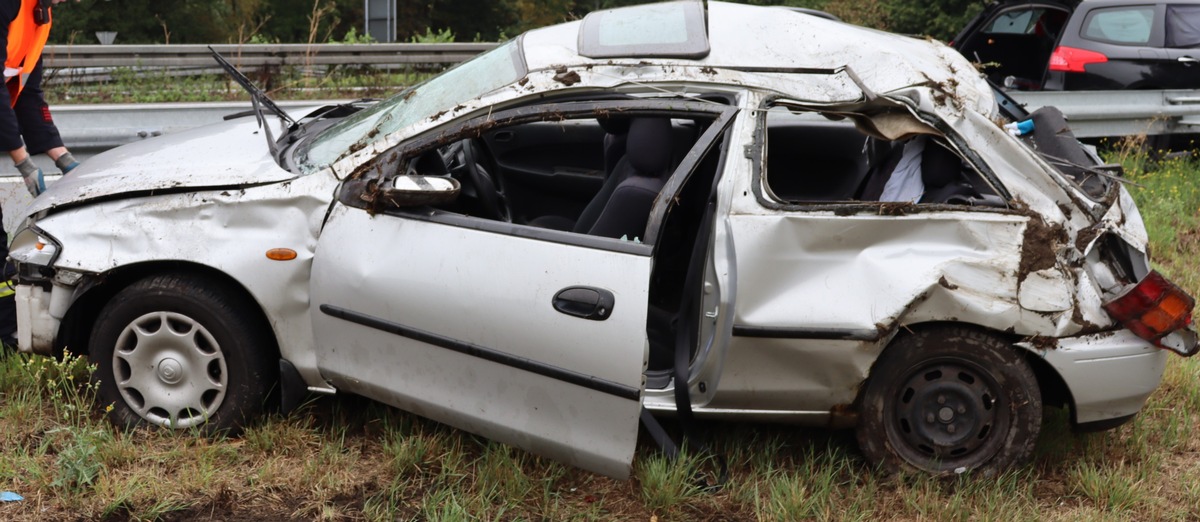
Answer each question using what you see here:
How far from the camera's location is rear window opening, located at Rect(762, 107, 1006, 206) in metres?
3.81

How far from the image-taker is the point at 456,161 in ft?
15.2

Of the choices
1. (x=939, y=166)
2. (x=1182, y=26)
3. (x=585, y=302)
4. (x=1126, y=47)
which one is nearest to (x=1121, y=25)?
(x=1126, y=47)

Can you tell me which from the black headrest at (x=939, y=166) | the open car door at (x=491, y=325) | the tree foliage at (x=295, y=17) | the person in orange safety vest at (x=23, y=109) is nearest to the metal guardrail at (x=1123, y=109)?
the black headrest at (x=939, y=166)

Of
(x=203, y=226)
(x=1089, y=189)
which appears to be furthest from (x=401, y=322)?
(x=1089, y=189)

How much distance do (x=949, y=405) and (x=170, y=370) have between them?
2.74 metres

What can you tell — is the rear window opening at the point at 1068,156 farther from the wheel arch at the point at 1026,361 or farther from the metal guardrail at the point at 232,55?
the metal guardrail at the point at 232,55

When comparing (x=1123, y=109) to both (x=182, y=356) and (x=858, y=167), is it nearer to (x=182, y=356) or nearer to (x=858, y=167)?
(x=858, y=167)

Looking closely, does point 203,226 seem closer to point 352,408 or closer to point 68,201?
point 68,201

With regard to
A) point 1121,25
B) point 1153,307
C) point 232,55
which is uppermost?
point 1121,25

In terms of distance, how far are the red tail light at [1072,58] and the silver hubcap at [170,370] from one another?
23.8 feet

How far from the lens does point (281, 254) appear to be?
3666 mm

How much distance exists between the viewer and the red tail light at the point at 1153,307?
355cm

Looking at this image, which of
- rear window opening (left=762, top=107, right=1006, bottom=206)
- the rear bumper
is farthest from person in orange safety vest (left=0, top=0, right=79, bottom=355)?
the rear bumper

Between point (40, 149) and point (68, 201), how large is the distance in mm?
2137
